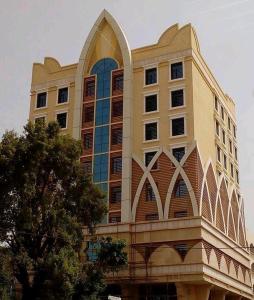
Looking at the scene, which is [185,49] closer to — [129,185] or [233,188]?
[129,185]

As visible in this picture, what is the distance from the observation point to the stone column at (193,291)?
4253 cm

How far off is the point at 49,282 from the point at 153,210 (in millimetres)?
17328

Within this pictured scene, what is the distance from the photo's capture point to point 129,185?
46.6 metres

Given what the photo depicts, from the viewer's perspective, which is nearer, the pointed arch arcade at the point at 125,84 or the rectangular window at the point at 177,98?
the pointed arch arcade at the point at 125,84

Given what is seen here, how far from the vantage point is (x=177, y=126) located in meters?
47.4

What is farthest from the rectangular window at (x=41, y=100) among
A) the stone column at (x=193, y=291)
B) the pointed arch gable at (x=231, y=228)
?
the stone column at (x=193, y=291)

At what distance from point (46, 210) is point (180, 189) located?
1654 centimetres

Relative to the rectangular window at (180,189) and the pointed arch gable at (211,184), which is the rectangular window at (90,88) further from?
the pointed arch gable at (211,184)

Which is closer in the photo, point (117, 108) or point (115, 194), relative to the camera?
point (115, 194)

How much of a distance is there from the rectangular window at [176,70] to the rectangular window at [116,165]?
9.20 m

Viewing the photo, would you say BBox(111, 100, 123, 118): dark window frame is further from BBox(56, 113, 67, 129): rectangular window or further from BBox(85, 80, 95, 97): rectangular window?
BBox(56, 113, 67, 129): rectangular window

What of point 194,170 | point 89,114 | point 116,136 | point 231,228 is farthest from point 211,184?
point 89,114

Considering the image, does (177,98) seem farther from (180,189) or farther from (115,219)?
(115,219)

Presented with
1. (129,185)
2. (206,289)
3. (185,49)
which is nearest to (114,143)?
(129,185)
